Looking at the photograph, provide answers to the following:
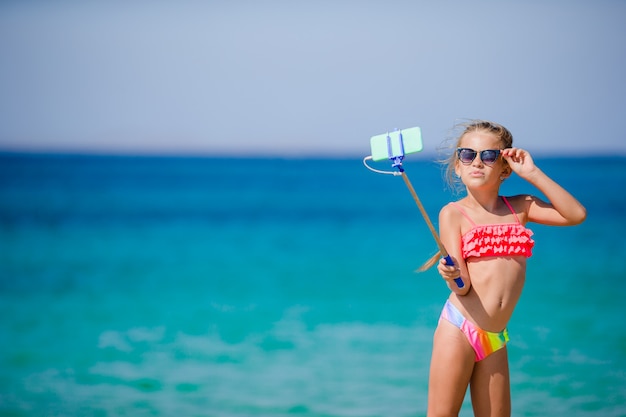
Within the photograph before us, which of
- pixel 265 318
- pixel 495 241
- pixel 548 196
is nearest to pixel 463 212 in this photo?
pixel 495 241

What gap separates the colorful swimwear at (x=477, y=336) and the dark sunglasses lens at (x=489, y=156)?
0.48m

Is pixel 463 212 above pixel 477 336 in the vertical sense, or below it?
above

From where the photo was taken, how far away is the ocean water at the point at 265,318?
16.6 ft

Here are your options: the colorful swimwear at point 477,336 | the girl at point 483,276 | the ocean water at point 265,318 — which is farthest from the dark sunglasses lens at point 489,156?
the ocean water at point 265,318

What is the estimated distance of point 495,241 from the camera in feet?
9.19

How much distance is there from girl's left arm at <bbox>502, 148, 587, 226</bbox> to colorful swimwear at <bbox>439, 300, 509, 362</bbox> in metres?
0.40

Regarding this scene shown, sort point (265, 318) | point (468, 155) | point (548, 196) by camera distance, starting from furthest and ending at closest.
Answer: point (265, 318)
point (468, 155)
point (548, 196)

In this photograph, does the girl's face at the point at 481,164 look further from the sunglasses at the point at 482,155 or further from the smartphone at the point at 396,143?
the smartphone at the point at 396,143

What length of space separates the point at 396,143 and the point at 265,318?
4.82 metres

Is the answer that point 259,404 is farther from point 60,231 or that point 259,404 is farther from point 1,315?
point 60,231

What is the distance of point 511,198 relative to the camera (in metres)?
2.92

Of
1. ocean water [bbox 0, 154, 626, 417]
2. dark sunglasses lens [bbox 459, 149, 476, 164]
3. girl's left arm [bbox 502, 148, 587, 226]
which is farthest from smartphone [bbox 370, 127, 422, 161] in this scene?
Result: ocean water [bbox 0, 154, 626, 417]

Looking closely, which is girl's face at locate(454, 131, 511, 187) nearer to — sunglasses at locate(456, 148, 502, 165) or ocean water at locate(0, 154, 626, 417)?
sunglasses at locate(456, 148, 502, 165)

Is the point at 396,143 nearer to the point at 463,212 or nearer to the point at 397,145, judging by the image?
the point at 397,145
